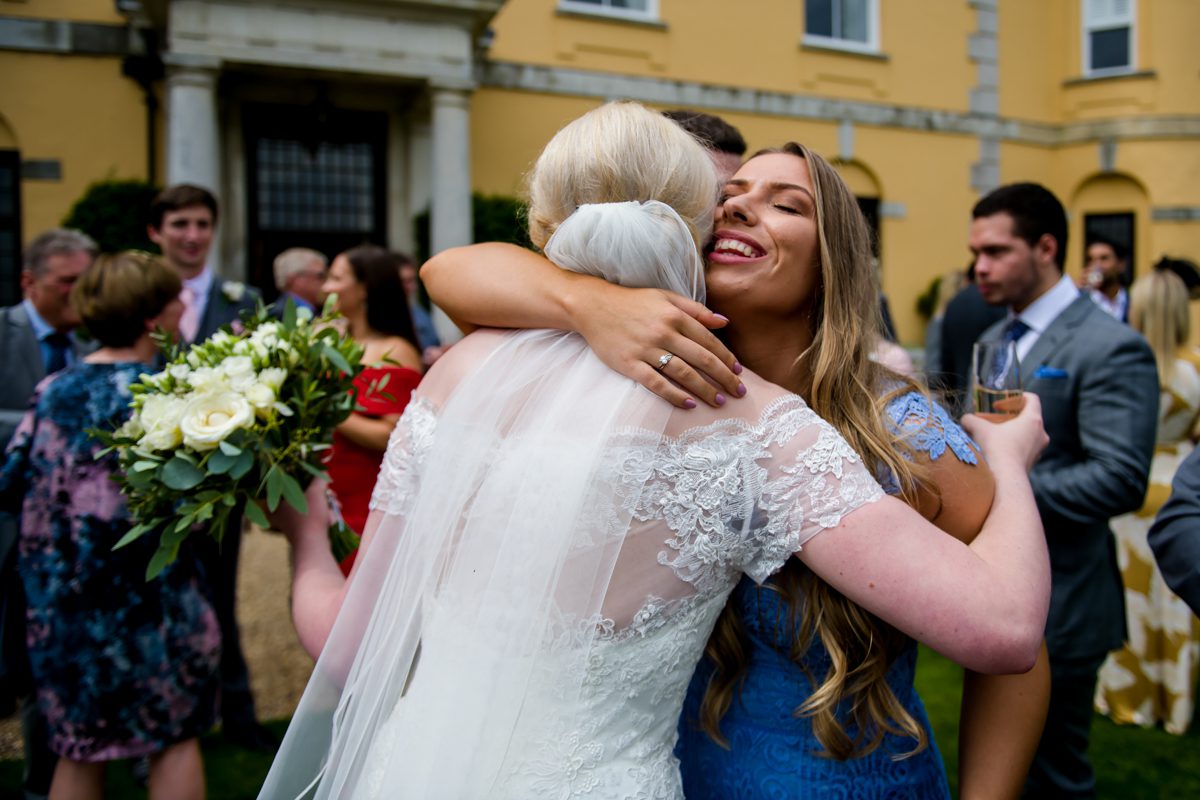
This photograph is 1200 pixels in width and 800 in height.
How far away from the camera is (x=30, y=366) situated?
3994 mm

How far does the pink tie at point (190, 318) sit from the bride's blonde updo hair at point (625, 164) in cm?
338

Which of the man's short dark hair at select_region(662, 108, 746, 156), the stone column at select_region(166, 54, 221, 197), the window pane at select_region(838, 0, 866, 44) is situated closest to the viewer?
the man's short dark hair at select_region(662, 108, 746, 156)

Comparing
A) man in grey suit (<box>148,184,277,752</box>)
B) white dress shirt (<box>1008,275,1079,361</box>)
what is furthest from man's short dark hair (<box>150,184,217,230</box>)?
white dress shirt (<box>1008,275,1079,361</box>)

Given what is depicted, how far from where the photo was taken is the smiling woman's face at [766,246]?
1.77 metres

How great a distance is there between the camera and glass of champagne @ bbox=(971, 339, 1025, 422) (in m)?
2.05

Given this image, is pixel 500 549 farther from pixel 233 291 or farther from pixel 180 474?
pixel 233 291

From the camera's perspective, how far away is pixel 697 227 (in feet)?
5.44

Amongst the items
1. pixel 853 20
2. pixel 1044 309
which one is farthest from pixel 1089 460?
pixel 853 20

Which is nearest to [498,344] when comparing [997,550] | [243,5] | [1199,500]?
[997,550]

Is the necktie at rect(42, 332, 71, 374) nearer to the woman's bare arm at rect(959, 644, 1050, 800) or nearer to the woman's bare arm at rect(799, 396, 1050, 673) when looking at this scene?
the woman's bare arm at rect(799, 396, 1050, 673)

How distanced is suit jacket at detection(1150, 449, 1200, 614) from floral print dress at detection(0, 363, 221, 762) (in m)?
2.89

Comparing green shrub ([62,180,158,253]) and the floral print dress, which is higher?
green shrub ([62,180,158,253])

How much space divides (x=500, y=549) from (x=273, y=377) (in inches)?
40.0

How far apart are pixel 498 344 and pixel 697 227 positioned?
16.5 inches
